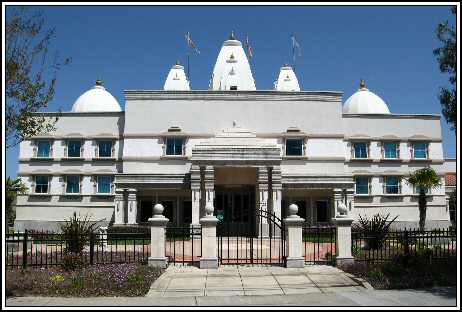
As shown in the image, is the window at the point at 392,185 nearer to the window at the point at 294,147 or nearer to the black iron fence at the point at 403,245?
the window at the point at 294,147

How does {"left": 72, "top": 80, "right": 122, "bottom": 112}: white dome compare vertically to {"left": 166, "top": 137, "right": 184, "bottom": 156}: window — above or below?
above

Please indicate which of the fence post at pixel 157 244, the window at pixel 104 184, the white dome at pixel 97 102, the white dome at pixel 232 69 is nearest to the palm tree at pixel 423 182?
the white dome at pixel 232 69

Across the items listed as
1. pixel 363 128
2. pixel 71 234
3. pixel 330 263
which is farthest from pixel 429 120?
pixel 71 234

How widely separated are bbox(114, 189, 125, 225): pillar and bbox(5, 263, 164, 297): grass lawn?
17681mm

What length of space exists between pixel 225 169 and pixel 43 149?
547 inches

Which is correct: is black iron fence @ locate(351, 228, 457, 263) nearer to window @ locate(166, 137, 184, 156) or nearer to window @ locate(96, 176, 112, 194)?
window @ locate(166, 137, 184, 156)

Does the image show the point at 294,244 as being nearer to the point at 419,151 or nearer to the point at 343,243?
the point at 343,243

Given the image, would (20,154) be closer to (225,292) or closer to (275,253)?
(275,253)

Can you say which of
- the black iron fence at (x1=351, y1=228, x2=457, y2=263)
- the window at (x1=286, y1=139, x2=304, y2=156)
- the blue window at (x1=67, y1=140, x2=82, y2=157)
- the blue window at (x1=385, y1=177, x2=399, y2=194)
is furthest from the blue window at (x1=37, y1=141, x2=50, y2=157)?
the black iron fence at (x1=351, y1=228, x2=457, y2=263)

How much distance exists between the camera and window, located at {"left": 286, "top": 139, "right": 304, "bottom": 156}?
35.0 m

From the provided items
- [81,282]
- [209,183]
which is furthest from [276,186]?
[81,282]

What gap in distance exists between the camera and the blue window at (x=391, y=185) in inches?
1449

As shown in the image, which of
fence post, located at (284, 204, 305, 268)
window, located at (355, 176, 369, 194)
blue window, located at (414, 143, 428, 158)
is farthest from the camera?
blue window, located at (414, 143, 428, 158)

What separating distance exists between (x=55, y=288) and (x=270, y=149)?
18.8 m
